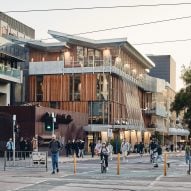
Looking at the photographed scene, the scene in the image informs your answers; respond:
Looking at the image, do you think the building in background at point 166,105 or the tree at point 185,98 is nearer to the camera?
the tree at point 185,98

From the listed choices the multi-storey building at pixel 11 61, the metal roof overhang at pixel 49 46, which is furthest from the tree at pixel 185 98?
the multi-storey building at pixel 11 61

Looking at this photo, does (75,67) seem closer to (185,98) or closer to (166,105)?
(185,98)

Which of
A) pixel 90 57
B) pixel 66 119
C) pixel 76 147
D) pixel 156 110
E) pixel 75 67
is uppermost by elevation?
pixel 90 57

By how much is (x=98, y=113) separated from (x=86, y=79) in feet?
14.5

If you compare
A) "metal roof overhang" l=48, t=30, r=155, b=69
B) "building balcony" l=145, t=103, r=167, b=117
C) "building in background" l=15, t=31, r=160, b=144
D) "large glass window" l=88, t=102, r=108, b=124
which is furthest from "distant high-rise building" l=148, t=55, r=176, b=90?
"large glass window" l=88, t=102, r=108, b=124

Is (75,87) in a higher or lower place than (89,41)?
lower

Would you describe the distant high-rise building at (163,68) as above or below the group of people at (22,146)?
above

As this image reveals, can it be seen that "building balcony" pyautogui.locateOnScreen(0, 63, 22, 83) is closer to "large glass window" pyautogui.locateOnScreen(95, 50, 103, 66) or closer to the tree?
"large glass window" pyautogui.locateOnScreen(95, 50, 103, 66)

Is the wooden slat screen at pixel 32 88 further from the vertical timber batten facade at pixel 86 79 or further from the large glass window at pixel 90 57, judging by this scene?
the large glass window at pixel 90 57

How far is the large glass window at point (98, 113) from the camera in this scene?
69.0 meters

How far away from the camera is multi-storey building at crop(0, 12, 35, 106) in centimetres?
5819

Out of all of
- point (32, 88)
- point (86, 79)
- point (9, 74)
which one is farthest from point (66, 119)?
point (32, 88)

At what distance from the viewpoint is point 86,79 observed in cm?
6994

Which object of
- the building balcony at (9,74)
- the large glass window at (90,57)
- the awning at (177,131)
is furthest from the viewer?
the awning at (177,131)
